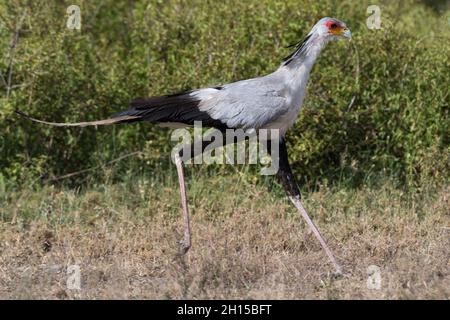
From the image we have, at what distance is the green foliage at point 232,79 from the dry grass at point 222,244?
0.45 meters

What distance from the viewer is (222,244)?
219 inches

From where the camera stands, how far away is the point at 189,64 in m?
7.28

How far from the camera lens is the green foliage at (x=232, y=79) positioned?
22.7ft

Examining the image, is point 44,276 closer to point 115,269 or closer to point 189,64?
point 115,269

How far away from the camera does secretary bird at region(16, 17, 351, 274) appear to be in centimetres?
541

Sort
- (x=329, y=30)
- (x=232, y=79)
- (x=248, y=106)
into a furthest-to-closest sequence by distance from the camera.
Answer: (x=232, y=79)
(x=329, y=30)
(x=248, y=106)

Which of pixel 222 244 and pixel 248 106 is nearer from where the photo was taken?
pixel 248 106

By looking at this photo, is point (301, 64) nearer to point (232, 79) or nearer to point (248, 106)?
point (248, 106)

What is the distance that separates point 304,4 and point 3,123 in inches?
106

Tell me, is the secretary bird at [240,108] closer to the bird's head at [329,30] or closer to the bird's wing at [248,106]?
the bird's wing at [248,106]

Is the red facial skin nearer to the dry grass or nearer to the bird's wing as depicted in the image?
the bird's wing

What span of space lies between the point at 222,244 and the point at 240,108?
2.93 ft

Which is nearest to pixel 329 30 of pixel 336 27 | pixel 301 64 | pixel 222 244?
pixel 336 27
